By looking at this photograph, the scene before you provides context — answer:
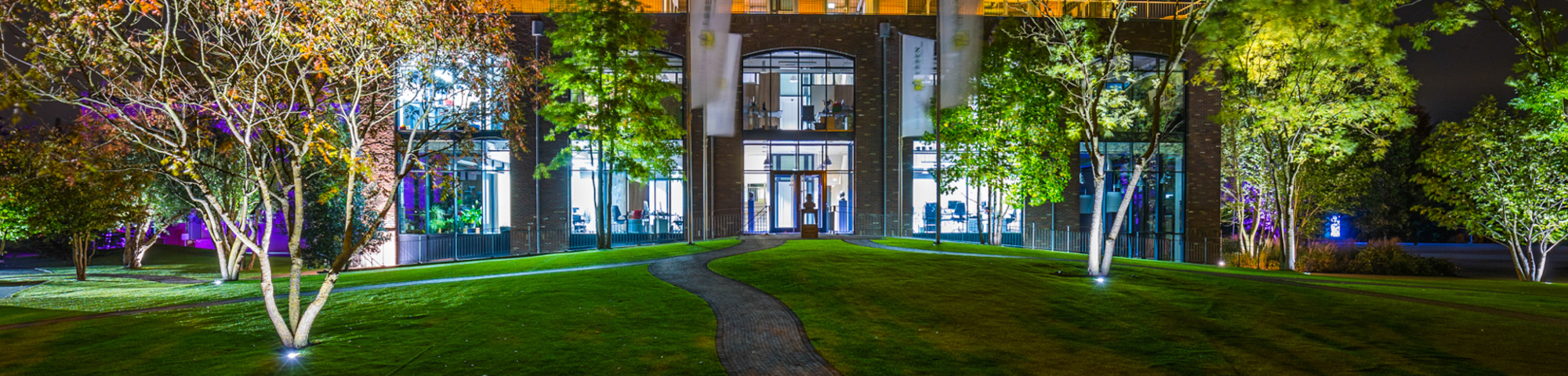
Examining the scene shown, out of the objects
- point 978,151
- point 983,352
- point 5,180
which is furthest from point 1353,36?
point 5,180

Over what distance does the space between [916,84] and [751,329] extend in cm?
1854

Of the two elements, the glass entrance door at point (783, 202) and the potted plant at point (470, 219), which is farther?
the glass entrance door at point (783, 202)

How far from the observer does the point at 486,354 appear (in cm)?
886

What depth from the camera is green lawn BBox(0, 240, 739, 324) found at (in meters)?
13.5

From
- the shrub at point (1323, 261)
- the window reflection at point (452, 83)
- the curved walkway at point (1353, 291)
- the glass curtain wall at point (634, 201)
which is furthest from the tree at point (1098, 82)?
the glass curtain wall at point (634, 201)

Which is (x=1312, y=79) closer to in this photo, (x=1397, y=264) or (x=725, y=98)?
(x=1397, y=264)

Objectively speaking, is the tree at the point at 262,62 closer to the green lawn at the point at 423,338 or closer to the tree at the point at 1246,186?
the green lawn at the point at 423,338

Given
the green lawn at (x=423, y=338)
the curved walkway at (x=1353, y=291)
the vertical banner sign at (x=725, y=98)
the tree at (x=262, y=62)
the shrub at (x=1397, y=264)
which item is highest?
Result: the vertical banner sign at (x=725, y=98)

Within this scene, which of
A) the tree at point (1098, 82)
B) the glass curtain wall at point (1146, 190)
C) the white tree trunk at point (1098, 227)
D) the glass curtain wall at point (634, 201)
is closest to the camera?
the tree at point (1098, 82)

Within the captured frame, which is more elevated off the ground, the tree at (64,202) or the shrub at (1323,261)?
the tree at (64,202)

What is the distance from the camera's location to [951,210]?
96.1 feet

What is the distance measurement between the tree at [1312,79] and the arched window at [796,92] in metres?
12.8

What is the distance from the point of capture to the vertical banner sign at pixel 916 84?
88.8 feet

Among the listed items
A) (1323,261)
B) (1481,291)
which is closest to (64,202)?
(1481,291)
